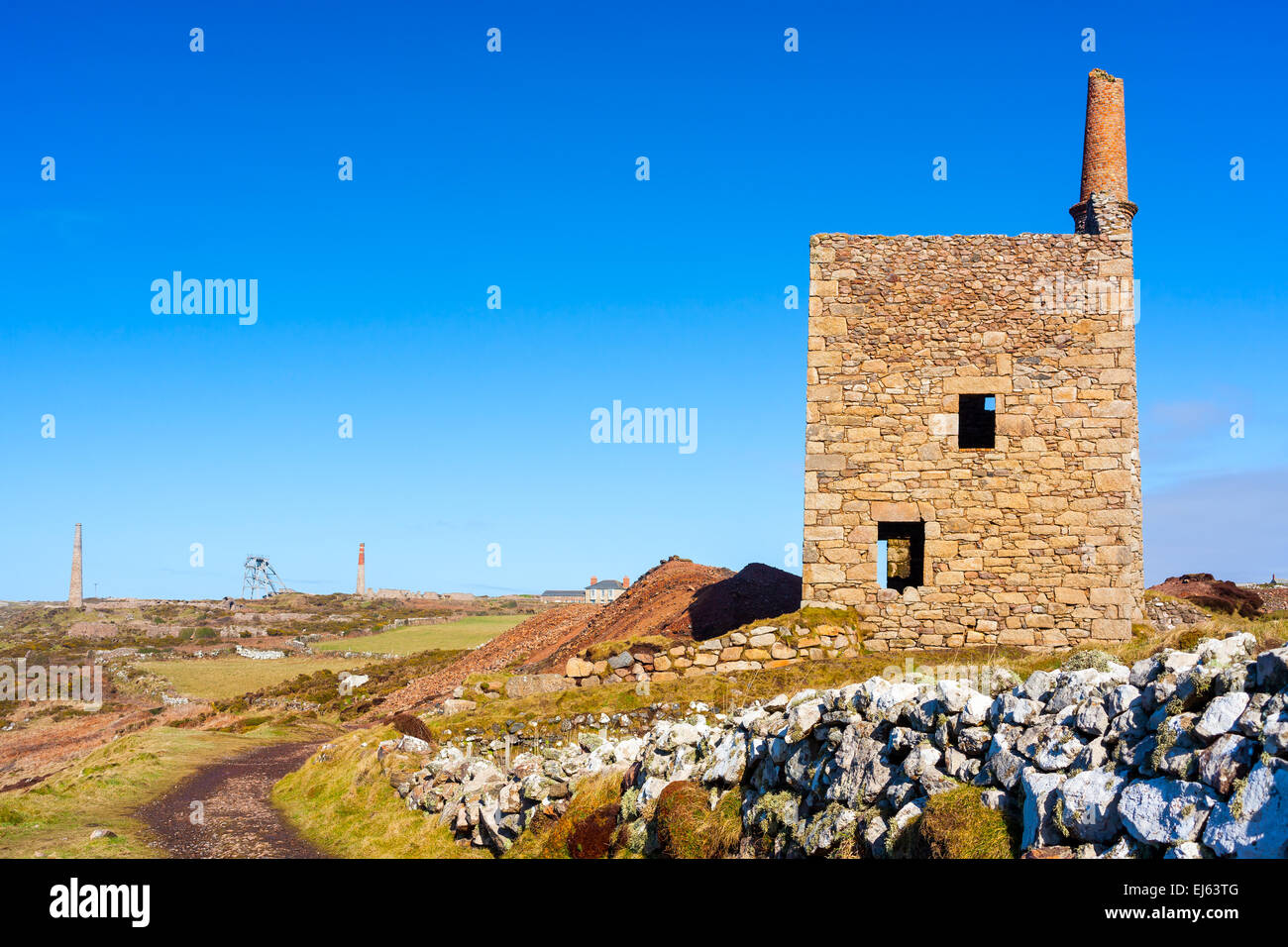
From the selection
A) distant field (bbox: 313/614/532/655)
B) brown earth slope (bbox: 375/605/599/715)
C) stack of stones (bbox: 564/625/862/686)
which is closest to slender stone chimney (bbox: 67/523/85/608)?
distant field (bbox: 313/614/532/655)

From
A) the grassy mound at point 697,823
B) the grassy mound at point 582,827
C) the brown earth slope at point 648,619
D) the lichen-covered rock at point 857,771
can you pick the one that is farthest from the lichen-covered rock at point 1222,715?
the brown earth slope at point 648,619

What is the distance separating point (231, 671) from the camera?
1951 inches

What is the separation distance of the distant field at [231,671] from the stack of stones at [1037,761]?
120ft

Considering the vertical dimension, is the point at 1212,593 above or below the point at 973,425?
below

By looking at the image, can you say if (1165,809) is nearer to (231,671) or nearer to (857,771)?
(857,771)

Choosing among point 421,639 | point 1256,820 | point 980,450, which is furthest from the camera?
point 421,639

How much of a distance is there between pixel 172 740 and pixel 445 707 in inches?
333

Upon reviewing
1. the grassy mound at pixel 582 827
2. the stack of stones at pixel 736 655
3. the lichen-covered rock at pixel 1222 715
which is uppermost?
the lichen-covered rock at pixel 1222 715

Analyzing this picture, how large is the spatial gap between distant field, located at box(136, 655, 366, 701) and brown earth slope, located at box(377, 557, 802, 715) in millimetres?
14871

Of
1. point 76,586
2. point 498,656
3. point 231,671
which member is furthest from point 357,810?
point 76,586

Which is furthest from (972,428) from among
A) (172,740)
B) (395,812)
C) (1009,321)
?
(172,740)

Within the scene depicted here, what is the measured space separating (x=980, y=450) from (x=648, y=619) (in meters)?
9.85

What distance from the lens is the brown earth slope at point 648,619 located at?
22.7 m

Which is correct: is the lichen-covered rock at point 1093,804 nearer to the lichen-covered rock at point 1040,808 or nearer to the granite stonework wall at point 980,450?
the lichen-covered rock at point 1040,808
